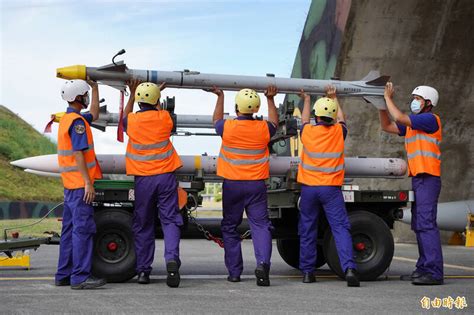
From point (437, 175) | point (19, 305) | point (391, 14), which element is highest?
point (391, 14)

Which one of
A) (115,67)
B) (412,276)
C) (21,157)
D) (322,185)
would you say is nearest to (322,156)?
(322,185)

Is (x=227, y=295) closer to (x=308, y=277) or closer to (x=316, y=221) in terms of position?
(x=308, y=277)

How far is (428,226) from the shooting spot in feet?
27.8

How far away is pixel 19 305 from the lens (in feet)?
20.1

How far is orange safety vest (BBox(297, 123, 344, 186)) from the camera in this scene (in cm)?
832

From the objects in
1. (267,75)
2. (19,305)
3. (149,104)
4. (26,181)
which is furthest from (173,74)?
(26,181)

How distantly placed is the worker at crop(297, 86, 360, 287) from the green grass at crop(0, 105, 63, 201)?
2712 cm

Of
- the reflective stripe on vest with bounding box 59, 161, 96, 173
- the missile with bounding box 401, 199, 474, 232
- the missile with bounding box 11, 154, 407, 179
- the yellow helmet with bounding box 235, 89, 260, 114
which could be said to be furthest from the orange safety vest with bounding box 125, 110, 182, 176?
the missile with bounding box 401, 199, 474, 232

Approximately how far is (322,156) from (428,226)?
1638mm

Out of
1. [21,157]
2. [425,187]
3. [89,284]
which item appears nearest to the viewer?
[89,284]

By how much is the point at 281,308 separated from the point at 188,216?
2.83 m

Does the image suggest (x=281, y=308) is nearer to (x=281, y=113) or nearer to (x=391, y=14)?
(x=281, y=113)

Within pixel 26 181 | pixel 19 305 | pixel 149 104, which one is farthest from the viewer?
pixel 26 181

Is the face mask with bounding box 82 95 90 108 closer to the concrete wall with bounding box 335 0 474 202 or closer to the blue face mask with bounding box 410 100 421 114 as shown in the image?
the blue face mask with bounding box 410 100 421 114
